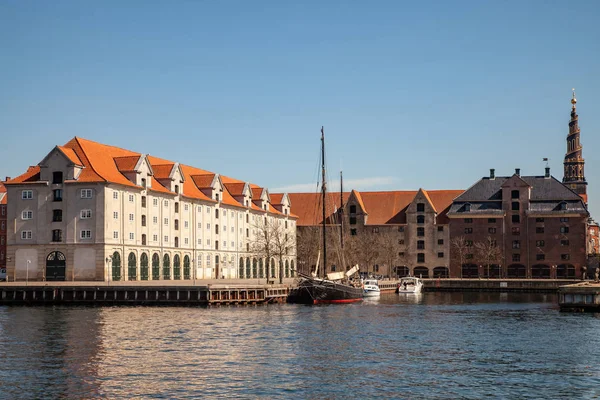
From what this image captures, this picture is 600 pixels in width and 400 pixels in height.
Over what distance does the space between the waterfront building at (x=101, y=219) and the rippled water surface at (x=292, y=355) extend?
2388 centimetres

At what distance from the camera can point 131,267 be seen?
372ft

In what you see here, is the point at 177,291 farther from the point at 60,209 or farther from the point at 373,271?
the point at 373,271

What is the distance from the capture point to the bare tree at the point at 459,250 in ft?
566

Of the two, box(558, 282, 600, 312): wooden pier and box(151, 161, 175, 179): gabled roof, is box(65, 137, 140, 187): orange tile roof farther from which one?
box(558, 282, 600, 312): wooden pier

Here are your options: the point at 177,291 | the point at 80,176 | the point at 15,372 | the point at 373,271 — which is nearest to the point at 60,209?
the point at 80,176

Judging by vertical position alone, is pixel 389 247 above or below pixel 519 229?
below

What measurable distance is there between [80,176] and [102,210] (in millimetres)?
6440

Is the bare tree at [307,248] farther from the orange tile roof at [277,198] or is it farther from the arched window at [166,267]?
the arched window at [166,267]

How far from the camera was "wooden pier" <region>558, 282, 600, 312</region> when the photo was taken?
90.1m

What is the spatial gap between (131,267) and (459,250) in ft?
273

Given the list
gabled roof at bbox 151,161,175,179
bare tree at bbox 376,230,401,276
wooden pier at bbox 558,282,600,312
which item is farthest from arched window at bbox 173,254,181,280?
bare tree at bbox 376,230,401,276

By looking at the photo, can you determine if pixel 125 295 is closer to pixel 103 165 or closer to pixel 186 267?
pixel 103 165

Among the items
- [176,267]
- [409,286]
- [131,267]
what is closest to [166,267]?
[176,267]

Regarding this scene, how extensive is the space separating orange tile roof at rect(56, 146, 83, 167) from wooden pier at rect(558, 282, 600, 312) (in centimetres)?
6508
